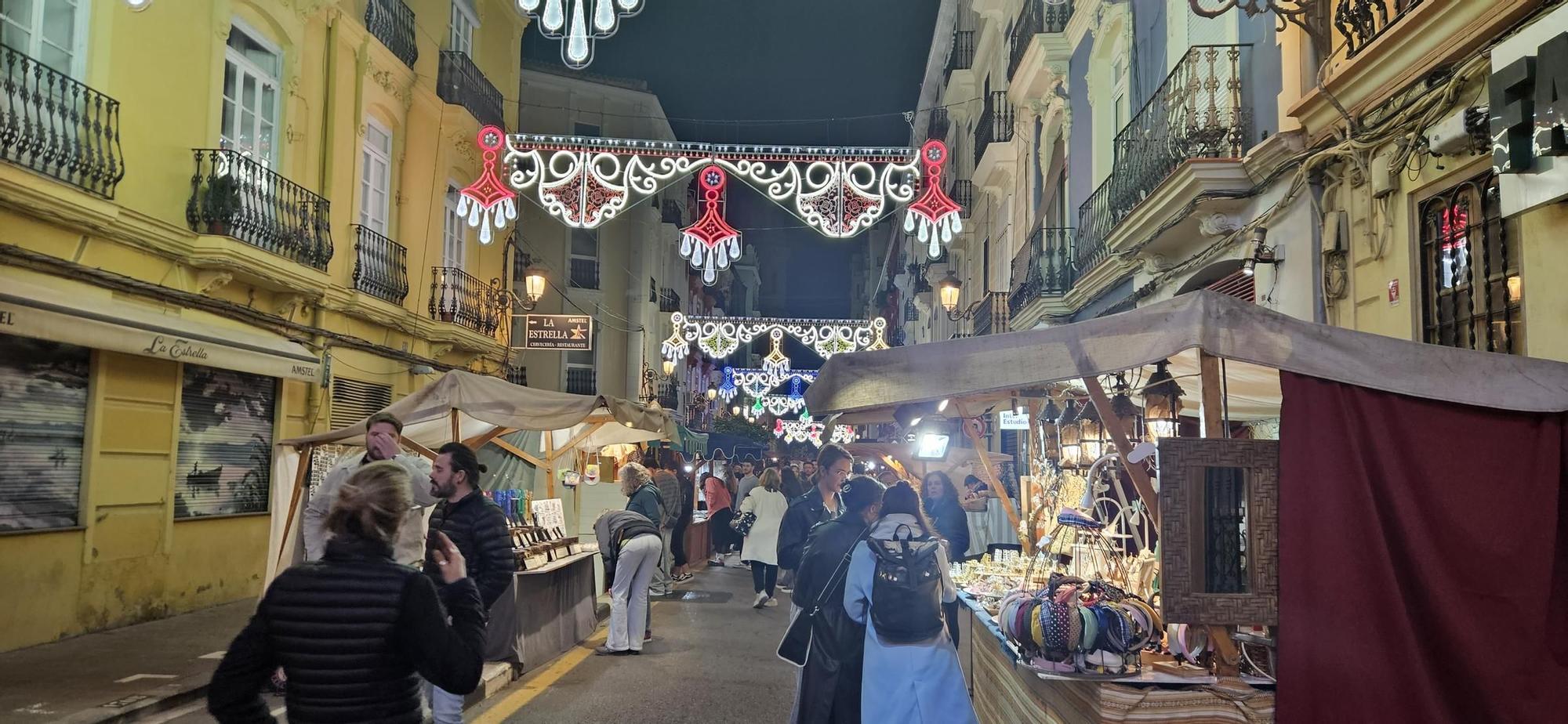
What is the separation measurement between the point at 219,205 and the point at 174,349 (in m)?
2.26

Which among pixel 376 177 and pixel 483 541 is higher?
pixel 376 177

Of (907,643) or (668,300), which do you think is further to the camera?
(668,300)

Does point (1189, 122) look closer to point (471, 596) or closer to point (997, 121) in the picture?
point (471, 596)

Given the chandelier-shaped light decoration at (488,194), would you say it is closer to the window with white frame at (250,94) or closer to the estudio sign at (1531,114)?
the window with white frame at (250,94)

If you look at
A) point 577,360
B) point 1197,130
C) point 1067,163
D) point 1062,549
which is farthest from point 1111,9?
point 577,360

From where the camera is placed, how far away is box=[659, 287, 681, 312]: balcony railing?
40853 millimetres

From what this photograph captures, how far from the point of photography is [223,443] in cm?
1355

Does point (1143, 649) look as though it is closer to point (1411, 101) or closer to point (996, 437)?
point (1411, 101)

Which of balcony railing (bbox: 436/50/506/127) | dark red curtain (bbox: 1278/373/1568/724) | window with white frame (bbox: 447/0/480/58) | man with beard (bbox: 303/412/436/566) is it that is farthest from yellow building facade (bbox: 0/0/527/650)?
dark red curtain (bbox: 1278/373/1568/724)

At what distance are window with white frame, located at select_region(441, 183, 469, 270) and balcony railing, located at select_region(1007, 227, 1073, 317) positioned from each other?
34.4 ft

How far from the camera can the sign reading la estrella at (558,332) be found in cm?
1964

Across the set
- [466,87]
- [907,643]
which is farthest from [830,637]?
[466,87]

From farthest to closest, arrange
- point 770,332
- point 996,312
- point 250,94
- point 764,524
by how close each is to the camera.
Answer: point 770,332 < point 996,312 < point 764,524 < point 250,94

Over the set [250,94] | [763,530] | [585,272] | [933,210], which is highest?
[585,272]
